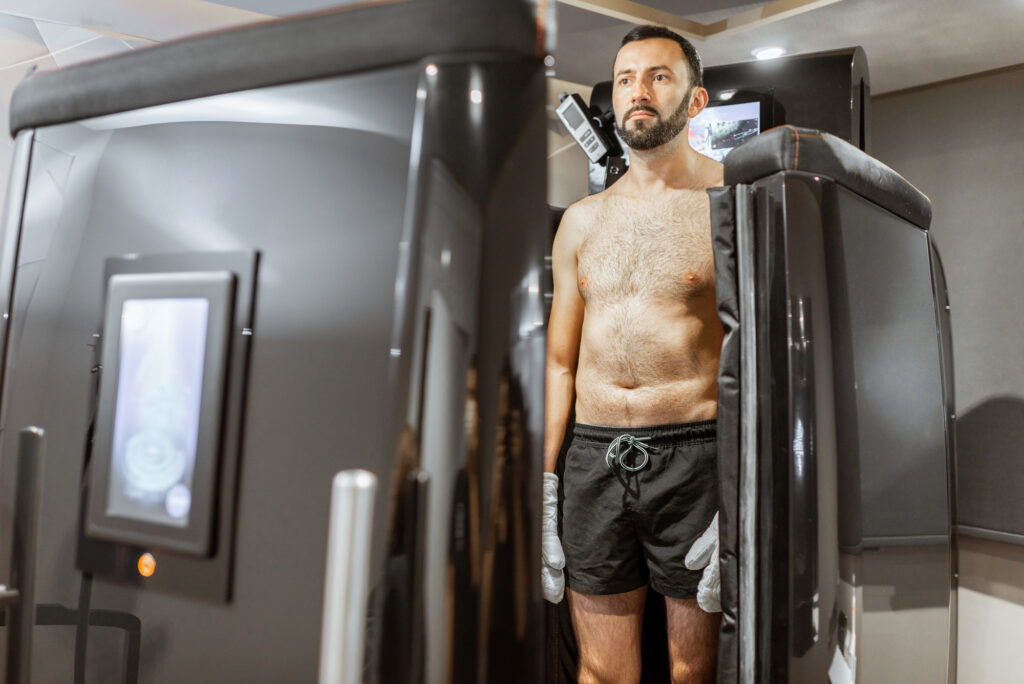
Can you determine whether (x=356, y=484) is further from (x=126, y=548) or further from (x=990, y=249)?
(x=990, y=249)

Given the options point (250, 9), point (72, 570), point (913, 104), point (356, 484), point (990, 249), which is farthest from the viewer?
point (913, 104)

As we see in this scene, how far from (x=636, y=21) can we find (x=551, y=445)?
165cm

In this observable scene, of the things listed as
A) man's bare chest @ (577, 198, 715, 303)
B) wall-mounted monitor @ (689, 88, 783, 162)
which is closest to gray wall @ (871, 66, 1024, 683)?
wall-mounted monitor @ (689, 88, 783, 162)

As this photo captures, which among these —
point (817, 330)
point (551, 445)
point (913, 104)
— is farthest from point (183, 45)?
point (913, 104)

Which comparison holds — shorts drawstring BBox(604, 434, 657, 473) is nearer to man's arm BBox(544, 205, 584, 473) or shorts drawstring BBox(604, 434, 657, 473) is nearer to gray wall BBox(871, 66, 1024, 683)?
man's arm BBox(544, 205, 584, 473)

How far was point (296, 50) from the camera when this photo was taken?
40cm

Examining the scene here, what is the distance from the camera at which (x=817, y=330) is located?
1.17m

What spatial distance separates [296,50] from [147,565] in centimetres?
29

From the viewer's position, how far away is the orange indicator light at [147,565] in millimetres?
406

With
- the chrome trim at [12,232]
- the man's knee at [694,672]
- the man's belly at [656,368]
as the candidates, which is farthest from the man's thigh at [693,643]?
the chrome trim at [12,232]

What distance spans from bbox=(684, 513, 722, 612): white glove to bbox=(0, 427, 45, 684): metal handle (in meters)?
1.37

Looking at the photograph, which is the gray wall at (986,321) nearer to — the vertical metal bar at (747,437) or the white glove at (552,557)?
the white glove at (552,557)

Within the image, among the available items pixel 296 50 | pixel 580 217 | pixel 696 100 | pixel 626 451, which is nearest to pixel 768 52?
pixel 696 100

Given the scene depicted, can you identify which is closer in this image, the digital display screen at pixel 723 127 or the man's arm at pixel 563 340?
the man's arm at pixel 563 340
